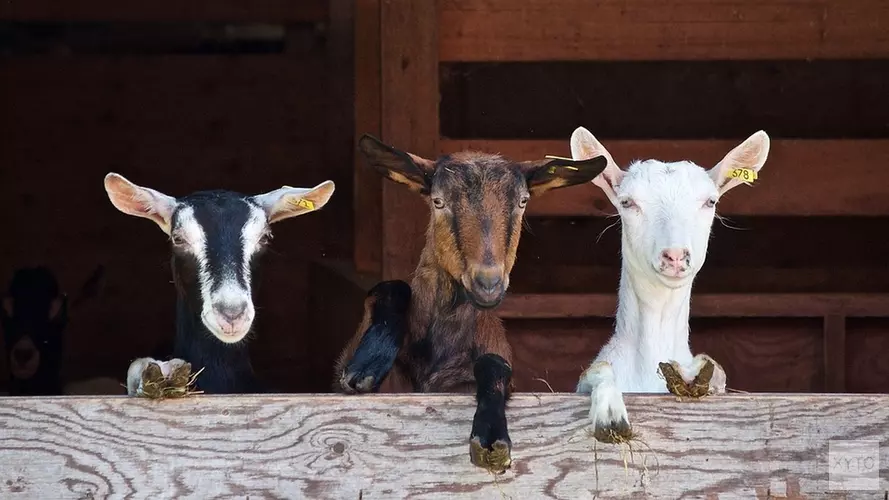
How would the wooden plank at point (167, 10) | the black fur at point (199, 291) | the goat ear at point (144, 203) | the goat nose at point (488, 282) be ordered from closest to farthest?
the goat nose at point (488, 282) < the black fur at point (199, 291) < the goat ear at point (144, 203) < the wooden plank at point (167, 10)

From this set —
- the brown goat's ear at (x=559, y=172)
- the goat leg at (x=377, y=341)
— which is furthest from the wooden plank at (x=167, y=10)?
the brown goat's ear at (x=559, y=172)

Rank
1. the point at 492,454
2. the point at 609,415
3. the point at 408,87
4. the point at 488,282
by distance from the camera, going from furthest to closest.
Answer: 1. the point at 408,87
2. the point at 488,282
3. the point at 609,415
4. the point at 492,454

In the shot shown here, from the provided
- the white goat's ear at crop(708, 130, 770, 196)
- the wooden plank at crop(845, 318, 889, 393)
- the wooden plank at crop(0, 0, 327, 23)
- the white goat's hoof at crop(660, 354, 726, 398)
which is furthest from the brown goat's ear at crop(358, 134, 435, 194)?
the wooden plank at crop(0, 0, 327, 23)

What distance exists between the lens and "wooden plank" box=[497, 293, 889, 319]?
20.6 ft

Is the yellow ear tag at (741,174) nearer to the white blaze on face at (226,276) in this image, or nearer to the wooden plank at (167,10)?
the white blaze on face at (226,276)

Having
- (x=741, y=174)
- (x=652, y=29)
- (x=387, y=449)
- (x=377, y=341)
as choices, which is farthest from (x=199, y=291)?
(x=652, y=29)

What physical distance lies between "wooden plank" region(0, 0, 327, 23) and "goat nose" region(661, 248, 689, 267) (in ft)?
14.2

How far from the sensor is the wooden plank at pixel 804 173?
6.16 meters

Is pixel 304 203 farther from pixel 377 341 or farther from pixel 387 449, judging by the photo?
pixel 387 449

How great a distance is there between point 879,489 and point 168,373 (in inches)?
81.1

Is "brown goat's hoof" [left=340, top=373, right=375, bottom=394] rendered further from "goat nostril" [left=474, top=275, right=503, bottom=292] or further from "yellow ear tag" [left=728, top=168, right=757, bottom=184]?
"yellow ear tag" [left=728, top=168, right=757, bottom=184]

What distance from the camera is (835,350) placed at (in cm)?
642

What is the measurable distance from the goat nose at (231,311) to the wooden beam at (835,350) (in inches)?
128

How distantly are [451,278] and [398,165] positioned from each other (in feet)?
1.52
